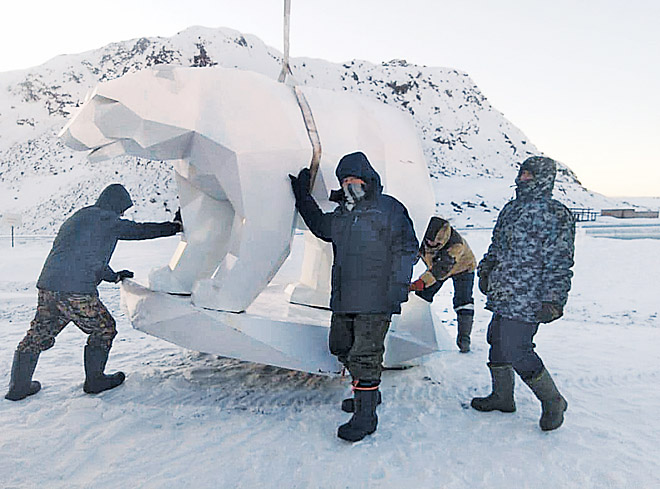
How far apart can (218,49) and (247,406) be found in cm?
2317

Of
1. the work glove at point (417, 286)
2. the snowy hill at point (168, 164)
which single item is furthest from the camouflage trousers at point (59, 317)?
the snowy hill at point (168, 164)

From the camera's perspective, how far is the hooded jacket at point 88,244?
295 cm

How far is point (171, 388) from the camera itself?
3213mm

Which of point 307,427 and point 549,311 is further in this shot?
point 307,427

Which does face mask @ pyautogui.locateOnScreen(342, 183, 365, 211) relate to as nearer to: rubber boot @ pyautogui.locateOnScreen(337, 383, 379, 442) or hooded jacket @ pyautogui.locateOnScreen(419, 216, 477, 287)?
rubber boot @ pyautogui.locateOnScreen(337, 383, 379, 442)

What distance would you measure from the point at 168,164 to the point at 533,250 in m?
19.2

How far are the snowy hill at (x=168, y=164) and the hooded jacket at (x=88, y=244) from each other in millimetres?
14002

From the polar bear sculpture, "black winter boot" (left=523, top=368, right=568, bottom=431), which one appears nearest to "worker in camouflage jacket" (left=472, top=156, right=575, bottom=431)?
"black winter boot" (left=523, top=368, right=568, bottom=431)

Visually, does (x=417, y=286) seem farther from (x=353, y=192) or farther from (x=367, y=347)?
(x=353, y=192)

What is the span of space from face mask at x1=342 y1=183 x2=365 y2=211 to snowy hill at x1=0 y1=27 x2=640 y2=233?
1506 centimetres

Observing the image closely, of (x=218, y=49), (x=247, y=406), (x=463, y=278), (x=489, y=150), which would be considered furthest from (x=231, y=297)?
(x=489, y=150)

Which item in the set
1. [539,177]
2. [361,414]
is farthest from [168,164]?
[539,177]

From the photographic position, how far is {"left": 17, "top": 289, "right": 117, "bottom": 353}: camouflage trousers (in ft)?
9.71

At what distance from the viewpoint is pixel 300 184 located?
2.91m
